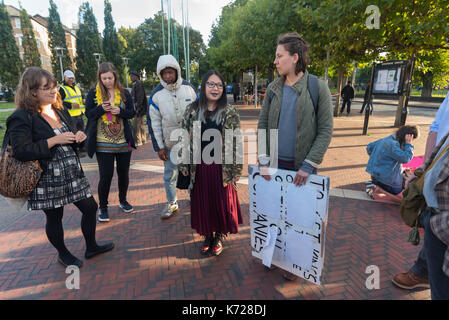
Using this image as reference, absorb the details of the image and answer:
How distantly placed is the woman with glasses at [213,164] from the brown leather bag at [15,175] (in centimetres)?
137

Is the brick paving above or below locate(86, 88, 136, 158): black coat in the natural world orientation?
below

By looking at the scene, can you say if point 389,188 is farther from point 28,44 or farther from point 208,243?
point 28,44

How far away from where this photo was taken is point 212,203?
2873 mm

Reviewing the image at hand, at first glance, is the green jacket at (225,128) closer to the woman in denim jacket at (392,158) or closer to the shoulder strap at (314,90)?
the shoulder strap at (314,90)

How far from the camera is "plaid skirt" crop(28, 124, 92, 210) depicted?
245cm

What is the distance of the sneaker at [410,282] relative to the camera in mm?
2424

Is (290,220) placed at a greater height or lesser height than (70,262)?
greater

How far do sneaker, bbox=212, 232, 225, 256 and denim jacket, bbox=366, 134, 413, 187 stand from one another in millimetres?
2911

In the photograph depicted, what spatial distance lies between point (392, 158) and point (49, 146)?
4.62m

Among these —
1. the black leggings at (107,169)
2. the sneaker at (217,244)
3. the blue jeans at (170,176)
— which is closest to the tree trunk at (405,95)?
the blue jeans at (170,176)

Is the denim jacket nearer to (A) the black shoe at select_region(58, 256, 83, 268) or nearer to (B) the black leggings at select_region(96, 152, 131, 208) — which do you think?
(B) the black leggings at select_region(96, 152, 131, 208)

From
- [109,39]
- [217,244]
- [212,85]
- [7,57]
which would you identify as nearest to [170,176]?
[217,244]

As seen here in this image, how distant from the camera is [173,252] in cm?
313

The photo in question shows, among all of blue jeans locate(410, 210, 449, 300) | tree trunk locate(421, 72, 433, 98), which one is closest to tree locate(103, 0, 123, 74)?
tree trunk locate(421, 72, 433, 98)
